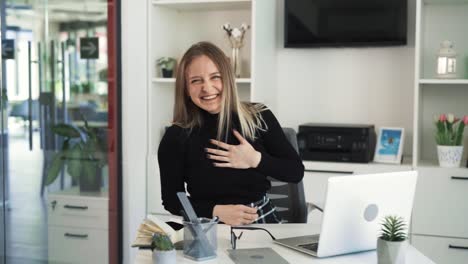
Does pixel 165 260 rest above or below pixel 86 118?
below

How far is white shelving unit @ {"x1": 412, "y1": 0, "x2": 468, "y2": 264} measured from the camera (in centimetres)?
369

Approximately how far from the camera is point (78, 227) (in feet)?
13.1

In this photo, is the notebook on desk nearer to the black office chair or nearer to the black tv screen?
the black office chair

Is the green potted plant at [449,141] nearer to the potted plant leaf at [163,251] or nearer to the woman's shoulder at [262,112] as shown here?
the woman's shoulder at [262,112]

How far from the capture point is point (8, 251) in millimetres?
3473

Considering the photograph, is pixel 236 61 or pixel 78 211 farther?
pixel 236 61

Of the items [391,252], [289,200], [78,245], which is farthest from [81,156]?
[391,252]

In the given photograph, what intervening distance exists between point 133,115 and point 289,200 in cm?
152

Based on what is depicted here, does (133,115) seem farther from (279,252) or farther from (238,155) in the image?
(279,252)

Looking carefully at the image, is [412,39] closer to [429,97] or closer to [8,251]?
[429,97]

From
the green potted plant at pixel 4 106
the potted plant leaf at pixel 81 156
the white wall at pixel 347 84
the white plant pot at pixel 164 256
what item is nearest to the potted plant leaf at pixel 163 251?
the white plant pot at pixel 164 256

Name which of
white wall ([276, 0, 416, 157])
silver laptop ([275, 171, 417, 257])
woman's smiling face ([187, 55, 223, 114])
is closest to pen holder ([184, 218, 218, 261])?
silver laptop ([275, 171, 417, 257])

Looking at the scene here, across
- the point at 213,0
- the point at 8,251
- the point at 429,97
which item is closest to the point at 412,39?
the point at 429,97

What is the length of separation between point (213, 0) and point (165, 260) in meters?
2.41
